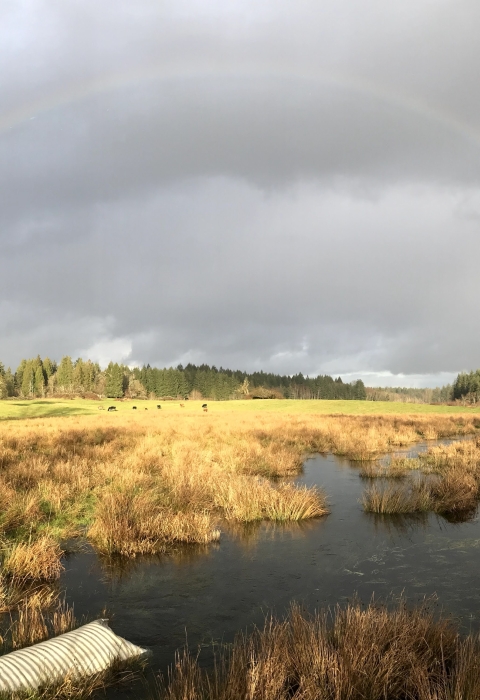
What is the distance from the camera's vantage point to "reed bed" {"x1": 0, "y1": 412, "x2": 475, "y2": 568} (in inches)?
407

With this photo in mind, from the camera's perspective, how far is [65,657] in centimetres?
536

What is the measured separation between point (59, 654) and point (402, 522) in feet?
31.9

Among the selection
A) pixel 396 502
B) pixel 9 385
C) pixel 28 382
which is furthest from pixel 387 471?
pixel 28 382

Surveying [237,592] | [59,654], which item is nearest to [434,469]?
[237,592]

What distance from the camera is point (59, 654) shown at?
17.6 ft

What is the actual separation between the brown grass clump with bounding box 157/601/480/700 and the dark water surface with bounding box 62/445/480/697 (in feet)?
4.05

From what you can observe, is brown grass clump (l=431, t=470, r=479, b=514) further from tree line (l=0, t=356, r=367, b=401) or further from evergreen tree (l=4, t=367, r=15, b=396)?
evergreen tree (l=4, t=367, r=15, b=396)

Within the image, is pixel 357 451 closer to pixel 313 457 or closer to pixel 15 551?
pixel 313 457

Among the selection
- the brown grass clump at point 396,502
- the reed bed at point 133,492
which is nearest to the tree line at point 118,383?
the reed bed at point 133,492

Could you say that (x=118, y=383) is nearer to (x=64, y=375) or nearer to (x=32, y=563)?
(x=64, y=375)

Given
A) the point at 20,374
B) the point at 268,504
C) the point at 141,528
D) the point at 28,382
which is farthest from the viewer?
the point at 20,374

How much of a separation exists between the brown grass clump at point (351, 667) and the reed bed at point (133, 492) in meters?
4.81

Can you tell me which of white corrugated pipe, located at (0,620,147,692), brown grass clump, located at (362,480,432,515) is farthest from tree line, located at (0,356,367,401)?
white corrugated pipe, located at (0,620,147,692)

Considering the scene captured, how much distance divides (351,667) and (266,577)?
4.08 m
